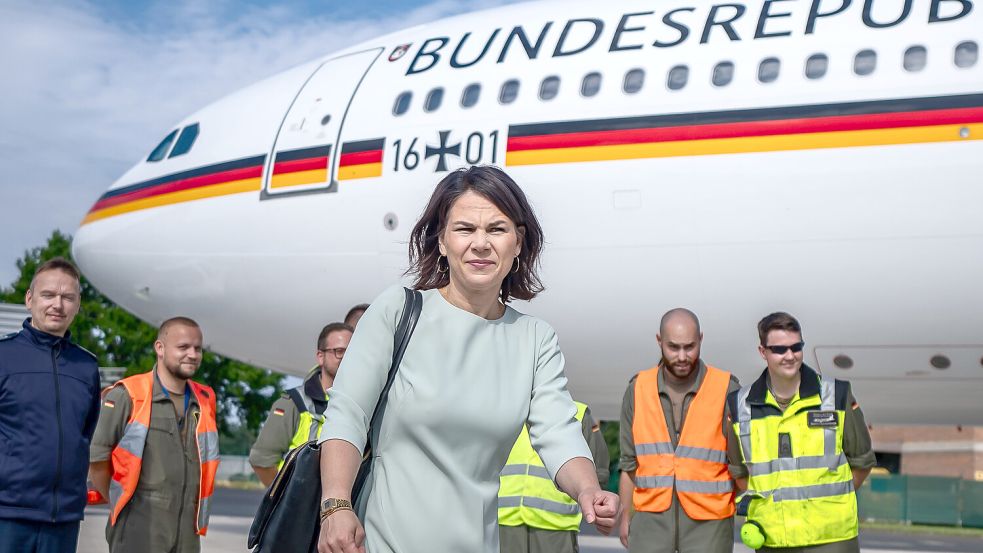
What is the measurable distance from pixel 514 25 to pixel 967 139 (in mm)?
3766

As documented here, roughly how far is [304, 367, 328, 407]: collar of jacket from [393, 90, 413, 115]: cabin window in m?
3.86

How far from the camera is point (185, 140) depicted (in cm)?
1056

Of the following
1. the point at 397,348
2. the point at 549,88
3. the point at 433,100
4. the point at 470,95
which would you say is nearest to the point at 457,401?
the point at 397,348

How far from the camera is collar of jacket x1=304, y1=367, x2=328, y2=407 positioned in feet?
17.8

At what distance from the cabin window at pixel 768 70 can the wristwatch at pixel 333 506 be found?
6.18m

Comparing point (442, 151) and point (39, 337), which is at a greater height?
point (442, 151)

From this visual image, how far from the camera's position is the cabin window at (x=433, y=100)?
883cm

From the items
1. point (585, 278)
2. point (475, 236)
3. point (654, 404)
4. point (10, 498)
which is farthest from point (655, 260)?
point (475, 236)

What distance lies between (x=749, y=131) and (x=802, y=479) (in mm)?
3416

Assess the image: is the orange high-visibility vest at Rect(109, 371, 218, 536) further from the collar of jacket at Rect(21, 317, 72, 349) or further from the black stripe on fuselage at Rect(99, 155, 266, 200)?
the black stripe on fuselage at Rect(99, 155, 266, 200)

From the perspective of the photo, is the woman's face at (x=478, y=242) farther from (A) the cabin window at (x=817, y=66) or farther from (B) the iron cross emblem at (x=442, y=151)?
(B) the iron cross emblem at (x=442, y=151)

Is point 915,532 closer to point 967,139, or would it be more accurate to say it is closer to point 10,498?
point 967,139

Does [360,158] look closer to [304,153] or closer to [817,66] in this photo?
[304,153]

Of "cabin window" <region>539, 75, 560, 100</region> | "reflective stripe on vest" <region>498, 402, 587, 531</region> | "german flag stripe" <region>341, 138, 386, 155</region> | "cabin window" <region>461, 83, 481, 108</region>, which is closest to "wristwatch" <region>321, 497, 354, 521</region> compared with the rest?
"reflective stripe on vest" <region>498, 402, 587, 531</region>
